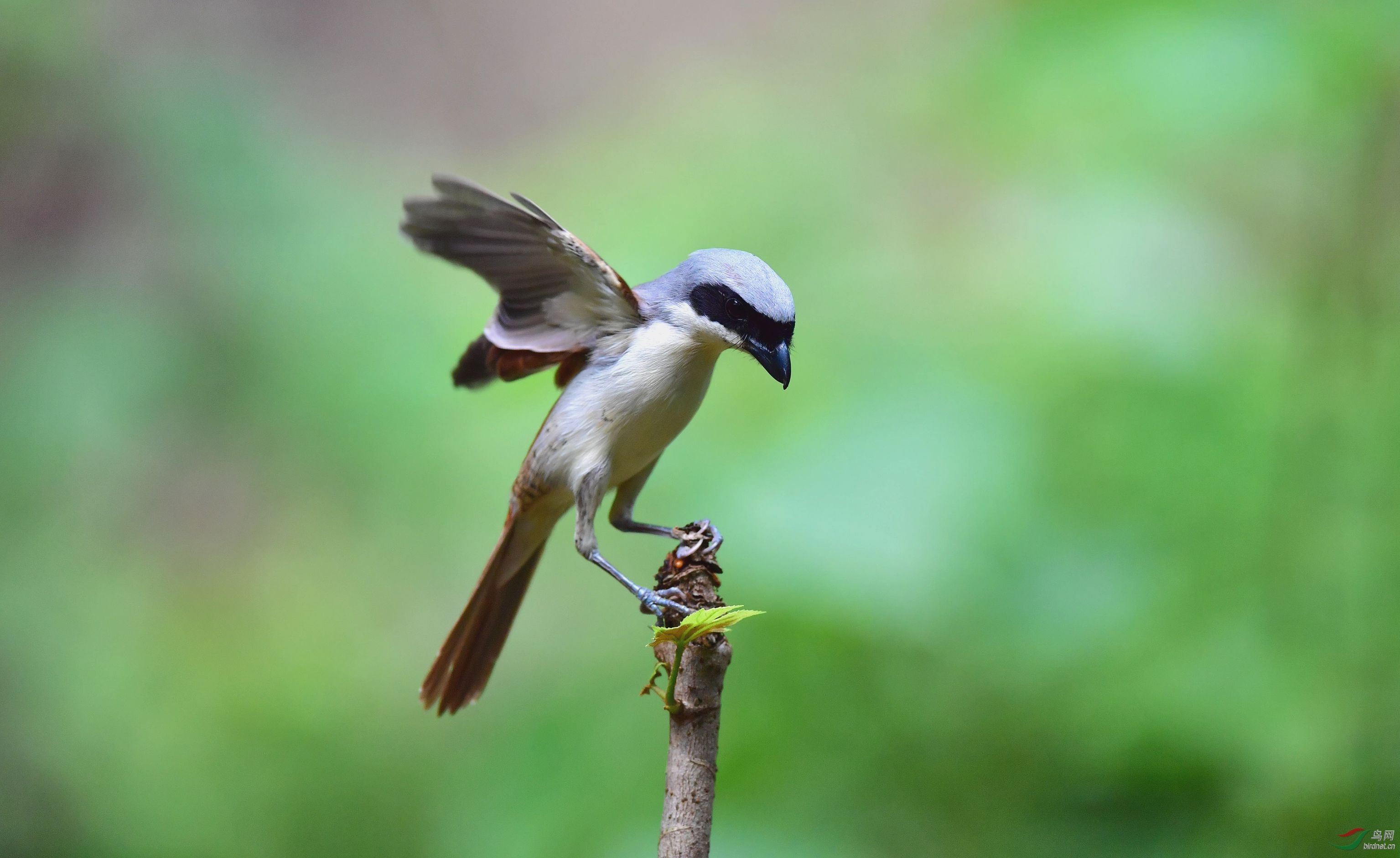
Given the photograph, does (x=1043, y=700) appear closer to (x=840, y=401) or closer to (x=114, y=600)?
(x=840, y=401)

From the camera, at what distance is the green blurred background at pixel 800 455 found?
2.75m

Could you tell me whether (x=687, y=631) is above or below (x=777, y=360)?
below

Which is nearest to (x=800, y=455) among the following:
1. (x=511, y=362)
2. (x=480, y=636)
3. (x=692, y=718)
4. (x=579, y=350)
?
(x=579, y=350)

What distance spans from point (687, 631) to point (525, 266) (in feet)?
3.41

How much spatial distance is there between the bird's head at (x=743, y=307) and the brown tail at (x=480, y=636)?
768mm

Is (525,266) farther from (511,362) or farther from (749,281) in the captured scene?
(749,281)

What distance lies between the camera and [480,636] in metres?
2.65

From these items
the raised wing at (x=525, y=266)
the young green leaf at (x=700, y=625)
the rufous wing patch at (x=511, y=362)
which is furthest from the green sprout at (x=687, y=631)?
the rufous wing patch at (x=511, y=362)

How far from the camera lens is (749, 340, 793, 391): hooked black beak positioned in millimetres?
2160

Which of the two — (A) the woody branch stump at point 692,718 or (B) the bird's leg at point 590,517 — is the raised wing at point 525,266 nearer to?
(B) the bird's leg at point 590,517

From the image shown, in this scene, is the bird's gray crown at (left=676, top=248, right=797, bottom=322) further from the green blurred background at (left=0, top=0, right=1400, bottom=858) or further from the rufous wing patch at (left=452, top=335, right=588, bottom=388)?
the green blurred background at (left=0, top=0, right=1400, bottom=858)

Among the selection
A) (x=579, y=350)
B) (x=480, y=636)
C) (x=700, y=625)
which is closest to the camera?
(x=700, y=625)

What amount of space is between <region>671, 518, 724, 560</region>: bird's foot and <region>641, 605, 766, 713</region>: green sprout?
23 cm

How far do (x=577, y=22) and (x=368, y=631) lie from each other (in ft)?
15.4
